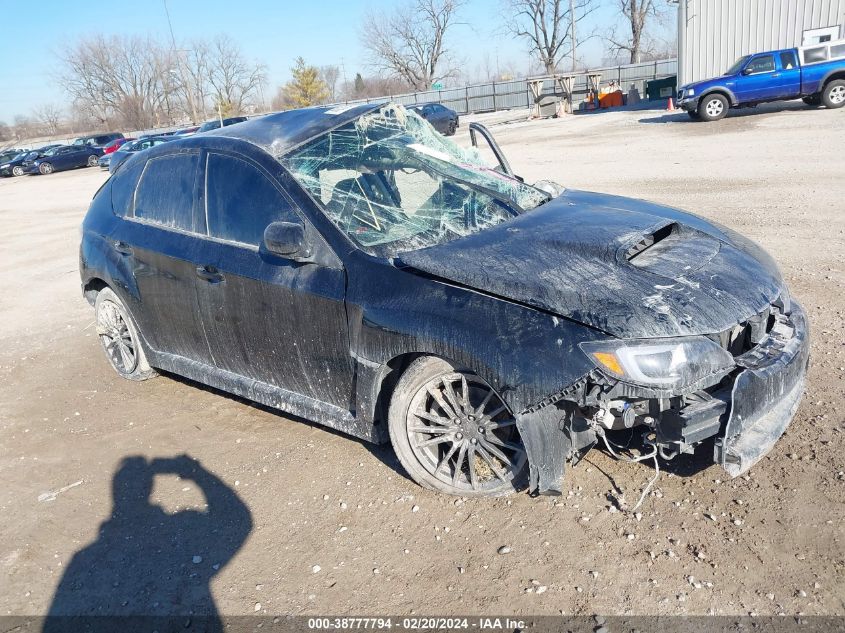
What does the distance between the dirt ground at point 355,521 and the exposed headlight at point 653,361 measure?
69 cm

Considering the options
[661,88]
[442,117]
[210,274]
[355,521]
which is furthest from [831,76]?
[355,521]

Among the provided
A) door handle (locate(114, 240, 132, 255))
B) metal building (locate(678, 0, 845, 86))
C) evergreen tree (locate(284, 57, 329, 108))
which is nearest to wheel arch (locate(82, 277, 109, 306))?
door handle (locate(114, 240, 132, 255))

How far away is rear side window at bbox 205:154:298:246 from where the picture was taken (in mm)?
3600

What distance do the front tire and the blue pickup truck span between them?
19566 millimetres

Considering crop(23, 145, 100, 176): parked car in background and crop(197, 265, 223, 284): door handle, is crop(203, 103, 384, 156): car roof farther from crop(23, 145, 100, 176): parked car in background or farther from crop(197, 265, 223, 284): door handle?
crop(23, 145, 100, 176): parked car in background

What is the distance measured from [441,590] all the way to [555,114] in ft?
107

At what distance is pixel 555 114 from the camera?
3272 cm

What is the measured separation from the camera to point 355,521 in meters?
3.22

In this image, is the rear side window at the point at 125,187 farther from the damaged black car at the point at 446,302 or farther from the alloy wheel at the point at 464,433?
the alloy wheel at the point at 464,433

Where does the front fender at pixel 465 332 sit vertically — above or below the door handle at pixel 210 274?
below

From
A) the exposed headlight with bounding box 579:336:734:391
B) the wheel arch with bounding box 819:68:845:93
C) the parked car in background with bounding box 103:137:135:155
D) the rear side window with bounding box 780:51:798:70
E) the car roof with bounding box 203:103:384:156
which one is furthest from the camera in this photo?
the parked car in background with bounding box 103:137:135:155

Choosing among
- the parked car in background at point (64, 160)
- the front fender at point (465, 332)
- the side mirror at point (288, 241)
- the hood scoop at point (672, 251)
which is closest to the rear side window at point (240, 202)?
the side mirror at point (288, 241)

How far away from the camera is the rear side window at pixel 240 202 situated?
11.8 feet

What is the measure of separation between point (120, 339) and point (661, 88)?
101 ft
